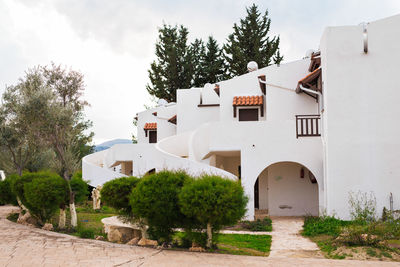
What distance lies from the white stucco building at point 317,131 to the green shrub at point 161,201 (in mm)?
2691

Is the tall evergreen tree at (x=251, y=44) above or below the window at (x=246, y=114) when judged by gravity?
above

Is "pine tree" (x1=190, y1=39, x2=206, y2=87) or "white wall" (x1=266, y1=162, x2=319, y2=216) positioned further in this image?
"pine tree" (x1=190, y1=39, x2=206, y2=87)

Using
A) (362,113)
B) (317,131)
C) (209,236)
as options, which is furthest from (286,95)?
(209,236)

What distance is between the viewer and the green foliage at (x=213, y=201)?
8312mm

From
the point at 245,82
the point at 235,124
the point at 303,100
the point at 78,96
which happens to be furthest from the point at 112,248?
the point at 78,96

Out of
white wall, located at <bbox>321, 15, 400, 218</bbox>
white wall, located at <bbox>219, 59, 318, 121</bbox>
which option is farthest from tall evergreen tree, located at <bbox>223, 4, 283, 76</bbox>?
white wall, located at <bbox>321, 15, 400, 218</bbox>

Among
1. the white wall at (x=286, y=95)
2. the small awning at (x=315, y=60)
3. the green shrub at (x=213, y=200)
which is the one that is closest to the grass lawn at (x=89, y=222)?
the green shrub at (x=213, y=200)

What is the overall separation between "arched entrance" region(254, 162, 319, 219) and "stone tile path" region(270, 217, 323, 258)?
74.9 inches

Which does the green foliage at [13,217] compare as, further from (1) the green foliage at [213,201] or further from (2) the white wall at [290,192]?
(2) the white wall at [290,192]

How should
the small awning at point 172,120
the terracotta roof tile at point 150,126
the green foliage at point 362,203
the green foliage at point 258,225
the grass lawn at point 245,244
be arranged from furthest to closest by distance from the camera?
the terracotta roof tile at point 150,126 → the small awning at point 172,120 → the green foliage at point 258,225 → the green foliage at point 362,203 → the grass lawn at point 245,244

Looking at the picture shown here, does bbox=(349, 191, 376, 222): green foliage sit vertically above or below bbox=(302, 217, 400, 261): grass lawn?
above

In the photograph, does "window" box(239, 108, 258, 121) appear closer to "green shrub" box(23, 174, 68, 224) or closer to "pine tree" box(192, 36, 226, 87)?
"green shrub" box(23, 174, 68, 224)

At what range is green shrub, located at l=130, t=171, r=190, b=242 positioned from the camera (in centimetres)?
904

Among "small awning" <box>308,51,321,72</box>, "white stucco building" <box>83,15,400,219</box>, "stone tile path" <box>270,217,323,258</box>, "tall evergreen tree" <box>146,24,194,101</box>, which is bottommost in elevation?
"stone tile path" <box>270,217,323,258</box>
